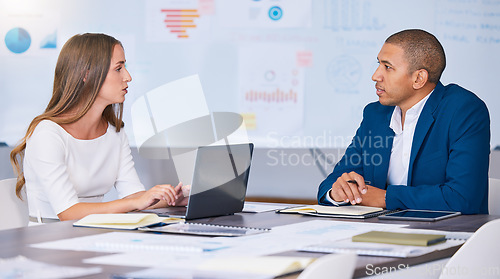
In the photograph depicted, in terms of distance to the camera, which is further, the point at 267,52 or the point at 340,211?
the point at 267,52

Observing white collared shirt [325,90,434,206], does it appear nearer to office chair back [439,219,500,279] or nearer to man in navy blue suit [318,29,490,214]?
man in navy blue suit [318,29,490,214]

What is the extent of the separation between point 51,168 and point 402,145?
1328 millimetres

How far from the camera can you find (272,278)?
3.88ft

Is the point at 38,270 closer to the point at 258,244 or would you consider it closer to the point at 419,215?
the point at 258,244

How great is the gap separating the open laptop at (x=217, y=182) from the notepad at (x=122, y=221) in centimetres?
9

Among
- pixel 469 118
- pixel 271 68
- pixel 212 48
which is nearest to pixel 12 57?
pixel 212 48

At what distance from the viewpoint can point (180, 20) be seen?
13.5 ft

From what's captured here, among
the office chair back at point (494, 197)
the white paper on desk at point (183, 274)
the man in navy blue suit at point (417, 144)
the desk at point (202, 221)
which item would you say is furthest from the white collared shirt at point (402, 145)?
the white paper on desk at point (183, 274)

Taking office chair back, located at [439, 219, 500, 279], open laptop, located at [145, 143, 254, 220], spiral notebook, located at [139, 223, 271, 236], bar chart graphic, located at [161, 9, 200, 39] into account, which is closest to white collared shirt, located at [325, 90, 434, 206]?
open laptop, located at [145, 143, 254, 220]

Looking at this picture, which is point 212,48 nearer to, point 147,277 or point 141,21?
point 141,21

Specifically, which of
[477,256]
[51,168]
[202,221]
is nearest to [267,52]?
[51,168]

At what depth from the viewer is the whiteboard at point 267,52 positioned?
3725 mm

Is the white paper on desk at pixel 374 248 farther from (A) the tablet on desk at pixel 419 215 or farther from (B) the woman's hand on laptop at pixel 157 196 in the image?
(B) the woman's hand on laptop at pixel 157 196

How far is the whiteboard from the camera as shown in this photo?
3.72 meters
